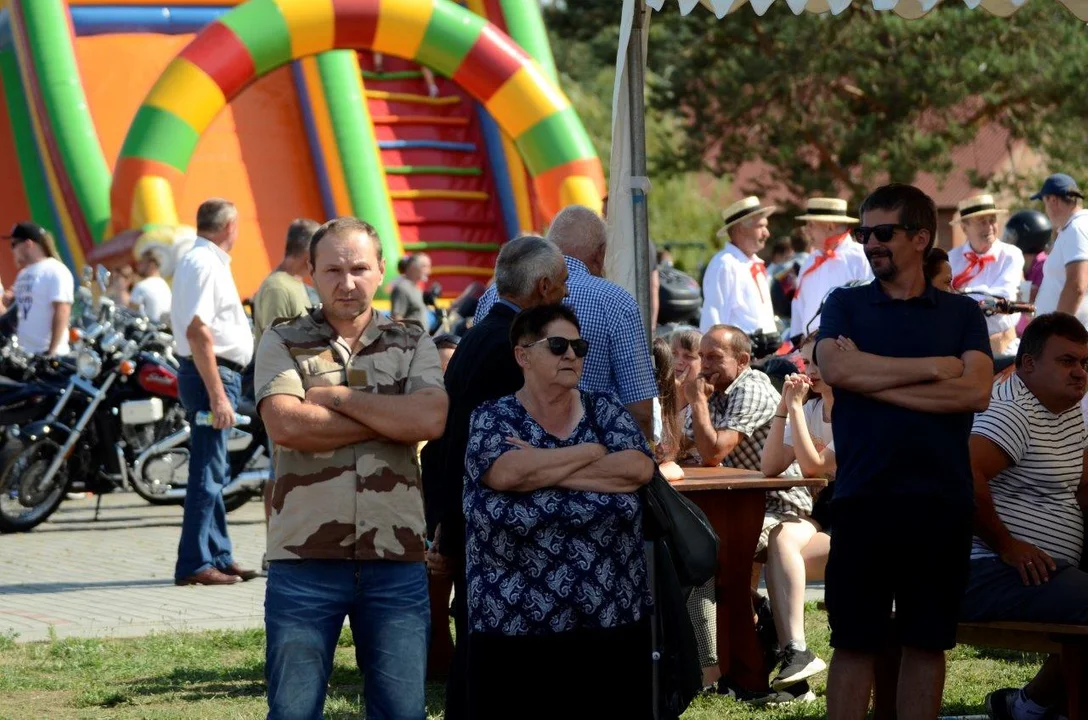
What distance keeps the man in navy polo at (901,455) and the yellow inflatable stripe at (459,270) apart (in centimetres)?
1220

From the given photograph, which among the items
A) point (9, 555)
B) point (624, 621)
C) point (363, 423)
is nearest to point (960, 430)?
point (624, 621)

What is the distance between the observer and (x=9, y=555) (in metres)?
9.87

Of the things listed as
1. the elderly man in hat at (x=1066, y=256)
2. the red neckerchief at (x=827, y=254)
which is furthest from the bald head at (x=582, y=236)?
the red neckerchief at (x=827, y=254)

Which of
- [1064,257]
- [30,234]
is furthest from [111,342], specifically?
[1064,257]

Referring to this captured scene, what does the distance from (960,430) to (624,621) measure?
1151 mm

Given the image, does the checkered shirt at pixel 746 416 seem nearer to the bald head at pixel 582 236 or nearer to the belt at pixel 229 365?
the bald head at pixel 582 236

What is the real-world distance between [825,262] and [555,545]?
684cm

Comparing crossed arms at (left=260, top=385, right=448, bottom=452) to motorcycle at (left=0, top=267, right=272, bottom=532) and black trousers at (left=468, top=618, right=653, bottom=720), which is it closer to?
black trousers at (left=468, top=618, right=653, bottom=720)

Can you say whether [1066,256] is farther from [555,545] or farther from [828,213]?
[555,545]

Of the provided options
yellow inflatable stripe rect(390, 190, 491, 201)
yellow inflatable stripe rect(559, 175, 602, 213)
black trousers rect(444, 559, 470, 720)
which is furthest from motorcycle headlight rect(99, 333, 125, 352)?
black trousers rect(444, 559, 470, 720)

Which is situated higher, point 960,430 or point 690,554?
point 960,430

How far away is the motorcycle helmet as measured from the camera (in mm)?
13797

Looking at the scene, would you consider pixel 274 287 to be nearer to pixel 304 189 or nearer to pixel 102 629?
pixel 102 629

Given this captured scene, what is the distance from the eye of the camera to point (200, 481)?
8.48 m
